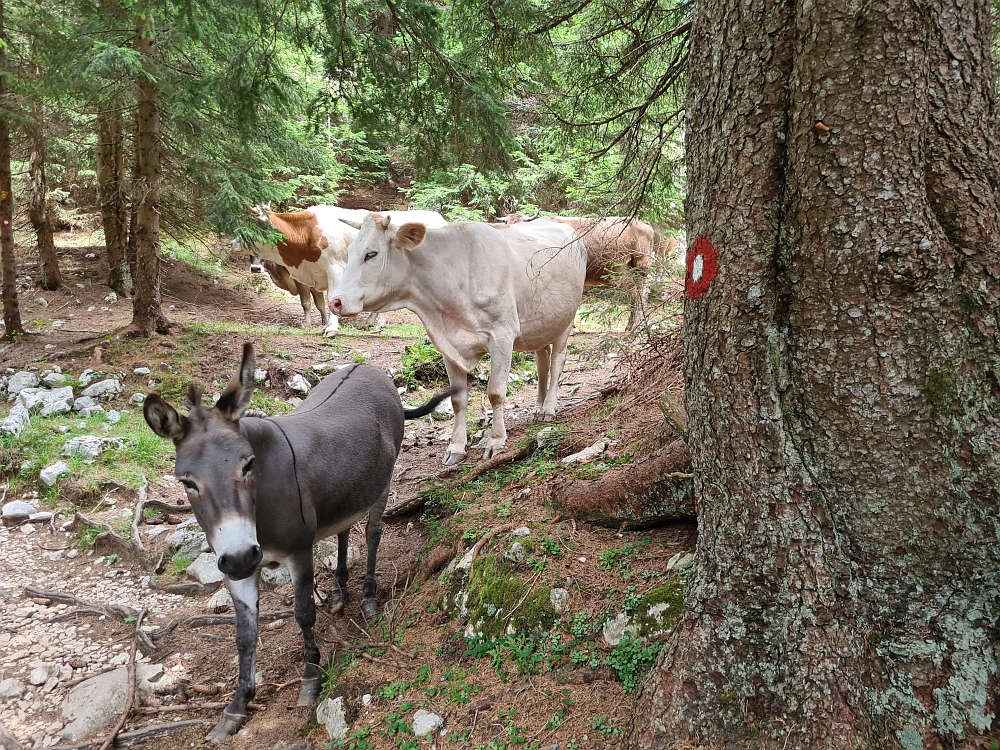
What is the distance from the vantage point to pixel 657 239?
455 inches

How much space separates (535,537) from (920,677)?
2124mm

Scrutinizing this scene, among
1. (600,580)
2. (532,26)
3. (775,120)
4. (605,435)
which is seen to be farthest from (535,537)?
(532,26)

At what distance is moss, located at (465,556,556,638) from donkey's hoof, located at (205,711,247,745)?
1.40 meters

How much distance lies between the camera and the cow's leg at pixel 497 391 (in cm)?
646

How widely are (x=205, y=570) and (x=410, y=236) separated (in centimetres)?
343

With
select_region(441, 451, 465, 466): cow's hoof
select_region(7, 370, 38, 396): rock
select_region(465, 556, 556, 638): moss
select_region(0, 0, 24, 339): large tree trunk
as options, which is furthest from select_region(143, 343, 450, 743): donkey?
select_region(0, 0, 24, 339): large tree trunk

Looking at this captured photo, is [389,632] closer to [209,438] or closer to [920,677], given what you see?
[209,438]

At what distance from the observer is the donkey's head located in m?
3.05

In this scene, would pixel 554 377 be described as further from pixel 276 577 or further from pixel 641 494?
pixel 641 494

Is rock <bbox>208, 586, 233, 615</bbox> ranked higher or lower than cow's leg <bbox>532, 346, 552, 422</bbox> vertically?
lower

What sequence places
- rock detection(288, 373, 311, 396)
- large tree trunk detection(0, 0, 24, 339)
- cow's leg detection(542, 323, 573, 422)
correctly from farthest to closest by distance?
large tree trunk detection(0, 0, 24, 339), rock detection(288, 373, 311, 396), cow's leg detection(542, 323, 573, 422)

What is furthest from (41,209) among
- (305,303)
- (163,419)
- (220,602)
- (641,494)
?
(641,494)

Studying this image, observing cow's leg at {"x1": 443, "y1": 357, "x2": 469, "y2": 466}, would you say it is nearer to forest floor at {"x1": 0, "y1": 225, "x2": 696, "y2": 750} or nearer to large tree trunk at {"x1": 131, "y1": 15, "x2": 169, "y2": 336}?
forest floor at {"x1": 0, "y1": 225, "x2": 696, "y2": 750}

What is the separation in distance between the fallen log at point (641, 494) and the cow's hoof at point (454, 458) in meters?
2.58
